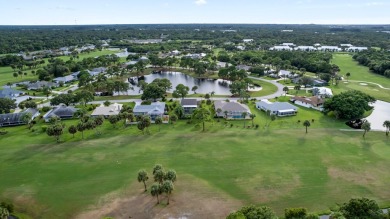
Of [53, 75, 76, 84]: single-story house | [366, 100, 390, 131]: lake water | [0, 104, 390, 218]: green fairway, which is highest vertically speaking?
[53, 75, 76, 84]: single-story house

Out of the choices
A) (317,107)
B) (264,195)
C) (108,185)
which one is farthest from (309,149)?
(108,185)

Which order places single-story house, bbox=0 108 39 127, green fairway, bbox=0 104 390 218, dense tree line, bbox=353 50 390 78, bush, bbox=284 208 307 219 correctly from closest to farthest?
1. bush, bbox=284 208 307 219
2. green fairway, bbox=0 104 390 218
3. single-story house, bbox=0 108 39 127
4. dense tree line, bbox=353 50 390 78

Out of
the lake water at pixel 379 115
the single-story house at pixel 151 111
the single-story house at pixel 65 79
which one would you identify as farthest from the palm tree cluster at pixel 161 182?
the single-story house at pixel 65 79

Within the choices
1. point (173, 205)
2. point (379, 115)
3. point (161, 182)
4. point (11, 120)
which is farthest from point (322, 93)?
point (11, 120)

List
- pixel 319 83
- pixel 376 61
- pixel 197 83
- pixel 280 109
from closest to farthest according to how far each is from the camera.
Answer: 1. pixel 280 109
2. pixel 319 83
3. pixel 197 83
4. pixel 376 61

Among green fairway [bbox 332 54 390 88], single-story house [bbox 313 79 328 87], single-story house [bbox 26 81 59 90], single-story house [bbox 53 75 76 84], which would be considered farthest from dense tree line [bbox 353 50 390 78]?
single-story house [bbox 26 81 59 90]

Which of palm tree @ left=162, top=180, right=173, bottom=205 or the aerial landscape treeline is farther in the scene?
the aerial landscape treeline

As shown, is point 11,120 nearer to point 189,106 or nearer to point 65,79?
point 189,106

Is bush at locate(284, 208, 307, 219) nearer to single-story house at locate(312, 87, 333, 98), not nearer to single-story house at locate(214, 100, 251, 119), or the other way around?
single-story house at locate(214, 100, 251, 119)
